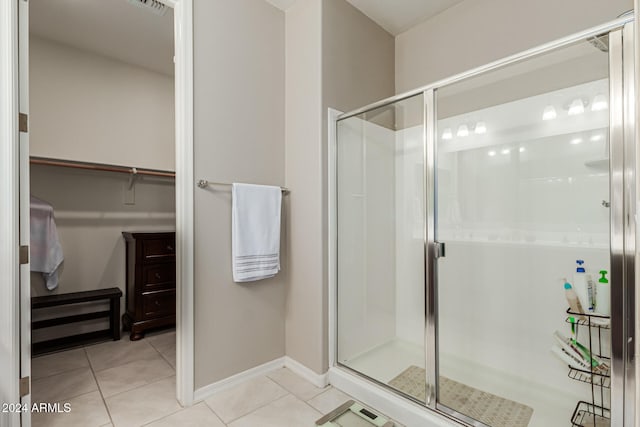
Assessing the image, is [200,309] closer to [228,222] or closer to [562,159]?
[228,222]

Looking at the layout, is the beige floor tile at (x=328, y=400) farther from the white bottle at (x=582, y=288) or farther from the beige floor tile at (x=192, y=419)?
the white bottle at (x=582, y=288)

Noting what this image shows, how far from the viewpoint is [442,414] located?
4.98 ft

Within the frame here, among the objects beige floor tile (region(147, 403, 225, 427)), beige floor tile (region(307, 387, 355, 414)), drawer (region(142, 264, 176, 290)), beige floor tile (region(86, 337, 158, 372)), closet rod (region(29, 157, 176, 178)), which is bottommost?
beige floor tile (region(307, 387, 355, 414))

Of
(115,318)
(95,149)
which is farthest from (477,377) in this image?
(95,149)

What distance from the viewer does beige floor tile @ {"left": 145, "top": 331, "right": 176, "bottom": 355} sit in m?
2.40

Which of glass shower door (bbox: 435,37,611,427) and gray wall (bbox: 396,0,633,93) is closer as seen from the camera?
glass shower door (bbox: 435,37,611,427)

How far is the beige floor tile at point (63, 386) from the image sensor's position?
1769mm

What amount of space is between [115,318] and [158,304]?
1.10 feet

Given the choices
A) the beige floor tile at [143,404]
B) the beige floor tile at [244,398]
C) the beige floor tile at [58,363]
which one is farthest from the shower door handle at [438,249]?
the beige floor tile at [58,363]

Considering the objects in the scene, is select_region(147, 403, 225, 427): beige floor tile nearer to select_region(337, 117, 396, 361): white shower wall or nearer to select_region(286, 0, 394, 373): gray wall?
select_region(286, 0, 394, 373): gray wall

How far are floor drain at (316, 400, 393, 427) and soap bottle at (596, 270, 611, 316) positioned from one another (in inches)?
44.0

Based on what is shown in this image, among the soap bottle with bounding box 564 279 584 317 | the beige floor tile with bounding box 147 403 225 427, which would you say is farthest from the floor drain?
the soap bottle with bounding box 564 279 584 317

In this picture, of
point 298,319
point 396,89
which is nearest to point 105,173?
point 298,319

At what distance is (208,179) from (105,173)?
1586 millimetres
